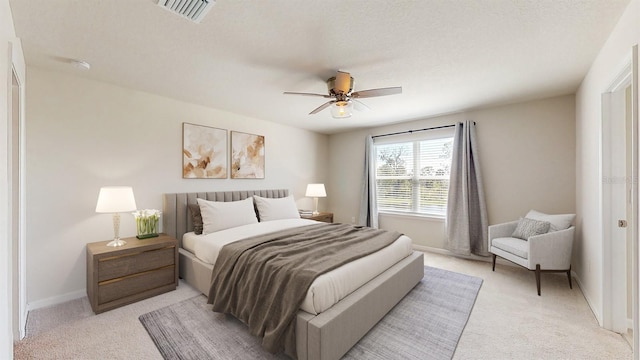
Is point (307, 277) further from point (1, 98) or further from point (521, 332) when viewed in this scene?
point (1, 98)

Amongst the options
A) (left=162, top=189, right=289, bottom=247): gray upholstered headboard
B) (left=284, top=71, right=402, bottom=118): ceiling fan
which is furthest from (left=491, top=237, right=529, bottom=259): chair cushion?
(left=162, top=189, right=289, bottom=247): gray upholstered headboard

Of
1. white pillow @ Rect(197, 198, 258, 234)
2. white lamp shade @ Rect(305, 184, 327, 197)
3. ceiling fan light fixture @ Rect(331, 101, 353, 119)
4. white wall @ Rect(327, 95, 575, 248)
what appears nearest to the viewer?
ceiling fan light fixture @ Rect(331, 101, 353, 119)

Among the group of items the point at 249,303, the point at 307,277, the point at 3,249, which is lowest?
the point at 249,303

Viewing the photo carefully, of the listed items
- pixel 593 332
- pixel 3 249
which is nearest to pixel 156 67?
pixel 3 249

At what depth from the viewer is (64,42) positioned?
2027mm

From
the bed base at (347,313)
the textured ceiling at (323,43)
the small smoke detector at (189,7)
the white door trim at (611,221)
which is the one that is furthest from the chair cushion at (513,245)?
the small smoke detector at (189,7)

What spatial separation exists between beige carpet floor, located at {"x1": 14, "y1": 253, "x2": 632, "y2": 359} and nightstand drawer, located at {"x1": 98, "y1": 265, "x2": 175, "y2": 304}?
0.14 meters

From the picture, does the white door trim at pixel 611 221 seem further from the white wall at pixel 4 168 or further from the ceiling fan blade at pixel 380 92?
the white wall at pixel 4 168

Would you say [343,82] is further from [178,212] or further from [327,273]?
[178,212]

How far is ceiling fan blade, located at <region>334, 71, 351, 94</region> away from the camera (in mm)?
2434

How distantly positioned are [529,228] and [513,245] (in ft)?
1.22

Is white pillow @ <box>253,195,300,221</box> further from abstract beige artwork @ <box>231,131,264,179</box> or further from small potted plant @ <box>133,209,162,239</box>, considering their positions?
small potted plant @ <box>133,209,162,239</box>

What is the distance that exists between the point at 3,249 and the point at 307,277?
5.75 ft

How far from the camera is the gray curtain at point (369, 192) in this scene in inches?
199
